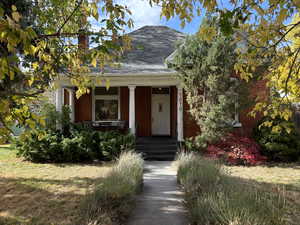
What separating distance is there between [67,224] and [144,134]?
9.27 m

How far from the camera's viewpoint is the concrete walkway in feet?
12.8

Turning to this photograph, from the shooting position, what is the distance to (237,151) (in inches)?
354

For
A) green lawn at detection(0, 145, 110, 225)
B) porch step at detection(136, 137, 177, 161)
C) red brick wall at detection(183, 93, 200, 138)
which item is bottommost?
green lawn at detection(0, 145, 110, 225)

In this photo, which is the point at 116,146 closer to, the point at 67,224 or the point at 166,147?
the point at 166,147

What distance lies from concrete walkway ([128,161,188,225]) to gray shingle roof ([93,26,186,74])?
4722 mm

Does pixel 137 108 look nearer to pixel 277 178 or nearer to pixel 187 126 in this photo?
pixel 187 126

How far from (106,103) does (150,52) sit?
3652 millimetres

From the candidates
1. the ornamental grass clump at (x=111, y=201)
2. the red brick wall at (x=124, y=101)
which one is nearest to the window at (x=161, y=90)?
the red brick wall at (x=124, y=101)

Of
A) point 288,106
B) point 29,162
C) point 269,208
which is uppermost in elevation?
point 288,106

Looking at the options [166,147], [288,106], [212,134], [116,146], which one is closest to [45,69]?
[288,106]

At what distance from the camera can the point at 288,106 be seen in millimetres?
3783

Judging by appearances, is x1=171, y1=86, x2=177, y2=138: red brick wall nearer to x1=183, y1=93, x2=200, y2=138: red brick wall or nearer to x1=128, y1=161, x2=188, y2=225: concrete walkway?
x1=183, y1=93, x2=200, y2=138: red brick wall

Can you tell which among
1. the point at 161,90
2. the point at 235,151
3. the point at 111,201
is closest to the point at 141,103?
the point at 161,90

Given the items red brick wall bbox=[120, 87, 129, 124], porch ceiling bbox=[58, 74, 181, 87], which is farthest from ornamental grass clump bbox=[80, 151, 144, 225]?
red brick wall bbox=[120, 87, 129, 124]
